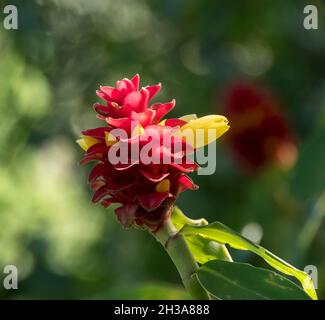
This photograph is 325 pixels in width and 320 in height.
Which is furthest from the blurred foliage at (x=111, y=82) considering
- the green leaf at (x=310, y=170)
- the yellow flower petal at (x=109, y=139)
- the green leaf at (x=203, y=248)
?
the yellow flower petal at (x=109, y=139)

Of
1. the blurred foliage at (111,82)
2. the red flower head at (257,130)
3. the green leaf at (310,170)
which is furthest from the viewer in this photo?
the blurred foliage at (111,82)

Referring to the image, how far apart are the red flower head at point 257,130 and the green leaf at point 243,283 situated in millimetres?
1466

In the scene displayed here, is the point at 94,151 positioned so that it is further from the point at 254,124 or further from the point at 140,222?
the point at 254,124

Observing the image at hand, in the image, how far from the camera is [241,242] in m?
1.03

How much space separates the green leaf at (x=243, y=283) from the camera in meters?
1.01

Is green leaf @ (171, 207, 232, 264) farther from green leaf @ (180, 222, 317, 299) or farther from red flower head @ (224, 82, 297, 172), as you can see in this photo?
red flower head @ (224, 82, 297, 172)

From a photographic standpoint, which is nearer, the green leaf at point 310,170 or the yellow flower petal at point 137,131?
the yellow flower petal at point 137,131

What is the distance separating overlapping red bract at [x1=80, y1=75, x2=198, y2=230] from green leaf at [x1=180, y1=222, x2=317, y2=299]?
5 centimetres

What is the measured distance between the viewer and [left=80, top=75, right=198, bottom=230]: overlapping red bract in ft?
3.42

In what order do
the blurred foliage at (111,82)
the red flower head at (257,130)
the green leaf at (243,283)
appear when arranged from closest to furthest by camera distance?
the green leaf at (243,283) → the red flower head at (257,130) → the blurred foliage at (111,82)

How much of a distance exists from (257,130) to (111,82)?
0.57 meters

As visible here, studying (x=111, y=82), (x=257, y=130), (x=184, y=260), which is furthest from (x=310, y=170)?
(x=111, y=82)

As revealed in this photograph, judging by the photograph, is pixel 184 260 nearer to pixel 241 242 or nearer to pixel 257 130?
pixel 241 242

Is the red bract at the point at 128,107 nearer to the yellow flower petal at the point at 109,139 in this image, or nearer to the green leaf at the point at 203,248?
the yellow flower petal at the point at 109,139
